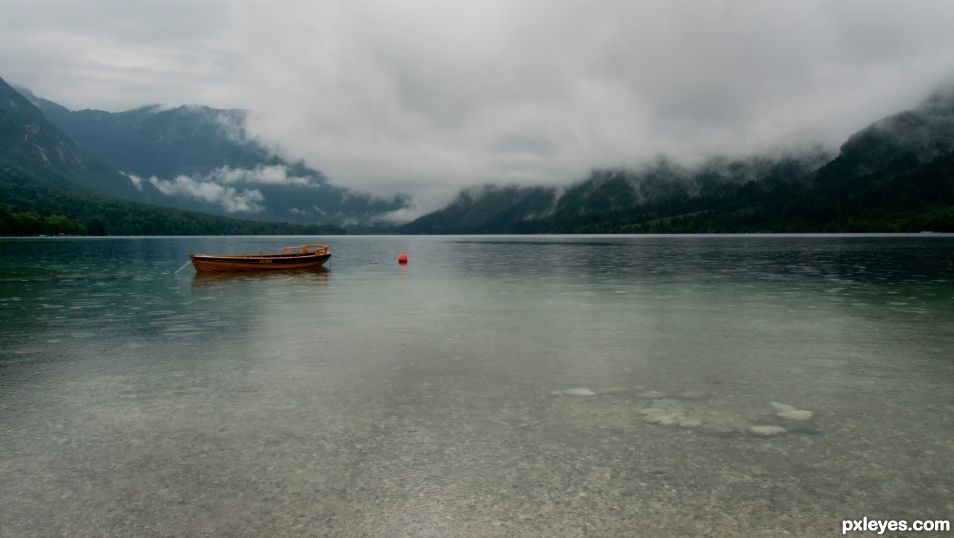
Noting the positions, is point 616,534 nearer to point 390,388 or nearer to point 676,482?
point 676,482

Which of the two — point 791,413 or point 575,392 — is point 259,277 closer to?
point 575,392

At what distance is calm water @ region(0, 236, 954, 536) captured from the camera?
32.6ft

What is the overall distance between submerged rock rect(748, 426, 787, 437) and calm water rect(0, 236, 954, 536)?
0.71ft

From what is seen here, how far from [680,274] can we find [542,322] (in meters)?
40.2

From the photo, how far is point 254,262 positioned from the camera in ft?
257

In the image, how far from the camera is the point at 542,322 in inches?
1297

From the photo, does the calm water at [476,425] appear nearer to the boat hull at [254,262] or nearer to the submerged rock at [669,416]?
the submerged rock at [669,416]

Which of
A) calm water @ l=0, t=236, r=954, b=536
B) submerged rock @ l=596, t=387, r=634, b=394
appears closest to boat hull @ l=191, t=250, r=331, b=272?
calm water @ l=0, t=236, r=954, b=536

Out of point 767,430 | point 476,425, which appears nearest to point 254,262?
point 476,425

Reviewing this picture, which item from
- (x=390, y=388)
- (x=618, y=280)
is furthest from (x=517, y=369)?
(x=618, y=280)

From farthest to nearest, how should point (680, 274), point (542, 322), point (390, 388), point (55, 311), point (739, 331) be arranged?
point (680, 274)
point (55, 311)
point (542, 322)
point (739, 331)
point (390, 388)

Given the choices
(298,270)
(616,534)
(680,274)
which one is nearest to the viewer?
(616,534)

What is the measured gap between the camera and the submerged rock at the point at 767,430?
44.9 ft

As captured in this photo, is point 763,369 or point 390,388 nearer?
point 390,388
